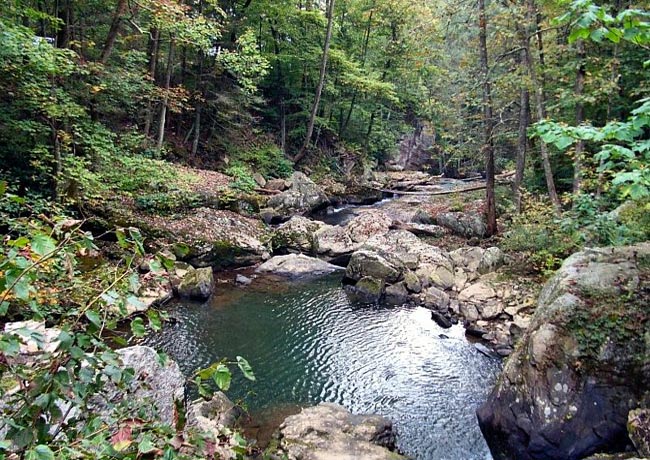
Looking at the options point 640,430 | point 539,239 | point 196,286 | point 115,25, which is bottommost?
point 196,286

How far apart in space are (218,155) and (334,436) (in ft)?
51.3

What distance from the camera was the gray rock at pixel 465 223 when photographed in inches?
548

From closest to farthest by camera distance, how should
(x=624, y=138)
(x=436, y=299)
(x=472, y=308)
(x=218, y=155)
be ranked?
(x=624, y=138) < (x=472, y=308) < (x=436, y=299) < (x=218, y=155)

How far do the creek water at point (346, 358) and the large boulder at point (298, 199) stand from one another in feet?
21.6

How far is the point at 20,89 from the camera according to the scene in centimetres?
704

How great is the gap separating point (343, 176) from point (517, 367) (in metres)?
19.5

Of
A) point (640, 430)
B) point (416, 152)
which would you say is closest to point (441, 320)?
point (640, 430)

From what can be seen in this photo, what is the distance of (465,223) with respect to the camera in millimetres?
14367

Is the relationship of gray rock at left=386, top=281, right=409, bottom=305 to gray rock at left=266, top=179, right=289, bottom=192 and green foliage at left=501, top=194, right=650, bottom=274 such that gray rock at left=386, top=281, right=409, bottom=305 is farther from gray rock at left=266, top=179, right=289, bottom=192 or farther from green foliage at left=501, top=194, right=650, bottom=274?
gray rock at left=266, top=179, right=289, bottom=192

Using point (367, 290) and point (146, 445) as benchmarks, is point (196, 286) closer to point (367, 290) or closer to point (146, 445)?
point (367, 290)

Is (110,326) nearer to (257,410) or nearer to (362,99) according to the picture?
(257,410)

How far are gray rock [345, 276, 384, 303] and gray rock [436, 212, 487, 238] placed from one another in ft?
16.7

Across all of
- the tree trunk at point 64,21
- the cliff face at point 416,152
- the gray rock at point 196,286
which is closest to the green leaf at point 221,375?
the gray rock at point 196,286

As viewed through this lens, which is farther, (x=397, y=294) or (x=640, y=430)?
(x=397, y=294)
